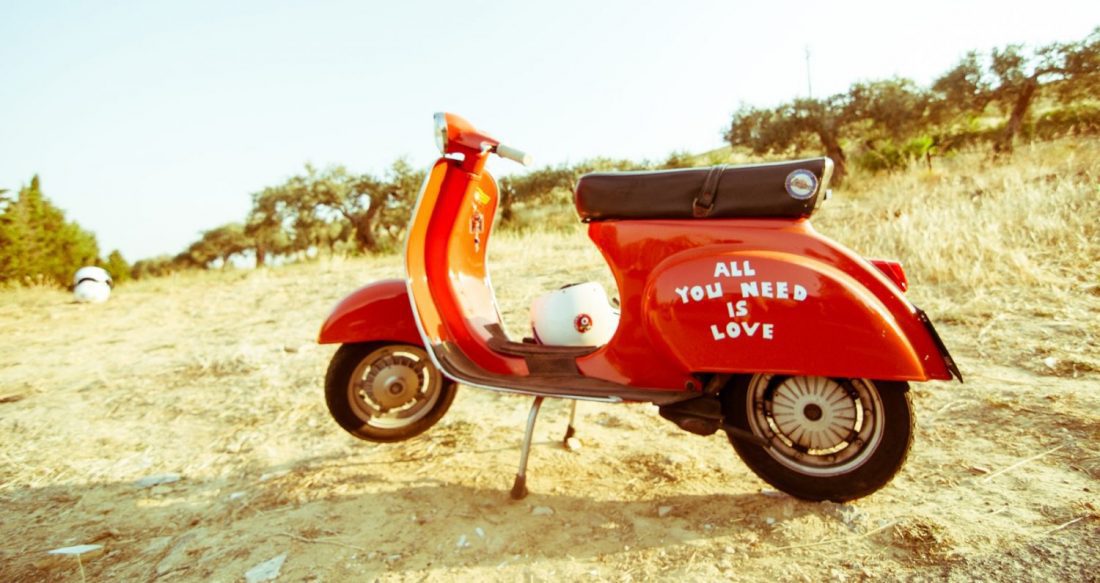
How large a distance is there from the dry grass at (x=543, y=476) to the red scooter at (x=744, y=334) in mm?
265

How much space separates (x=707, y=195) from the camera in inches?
81.7

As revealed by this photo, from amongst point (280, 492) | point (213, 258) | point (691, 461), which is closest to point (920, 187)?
point (691, 461)

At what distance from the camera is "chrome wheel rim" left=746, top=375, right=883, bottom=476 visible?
1.98 meters

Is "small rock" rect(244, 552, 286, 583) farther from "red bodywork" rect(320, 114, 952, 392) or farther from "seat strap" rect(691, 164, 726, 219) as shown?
"seat strap" rect(691, 164, 726, 219)

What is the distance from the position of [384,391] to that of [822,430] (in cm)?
171

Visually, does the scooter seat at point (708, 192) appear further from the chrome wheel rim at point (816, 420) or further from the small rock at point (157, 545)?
the small rock at point (157, 545)

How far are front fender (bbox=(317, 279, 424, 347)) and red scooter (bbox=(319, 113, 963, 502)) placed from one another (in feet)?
0.51

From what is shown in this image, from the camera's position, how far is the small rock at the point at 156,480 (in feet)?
8.93

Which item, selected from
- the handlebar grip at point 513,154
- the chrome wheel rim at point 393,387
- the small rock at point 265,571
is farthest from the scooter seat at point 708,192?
the small rock at point 265,571

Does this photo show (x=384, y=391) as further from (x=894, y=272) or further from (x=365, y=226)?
(x=365, y=226)

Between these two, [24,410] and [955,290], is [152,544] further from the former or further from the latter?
[955,290]

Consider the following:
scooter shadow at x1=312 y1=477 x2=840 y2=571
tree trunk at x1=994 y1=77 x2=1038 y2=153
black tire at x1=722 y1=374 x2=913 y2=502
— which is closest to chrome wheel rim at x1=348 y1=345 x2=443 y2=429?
scooter shadow at x1=312 y1=477 x2=840 y2=571

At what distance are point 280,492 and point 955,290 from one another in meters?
4.51

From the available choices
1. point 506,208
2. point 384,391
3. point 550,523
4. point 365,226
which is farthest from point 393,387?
point 365,226
